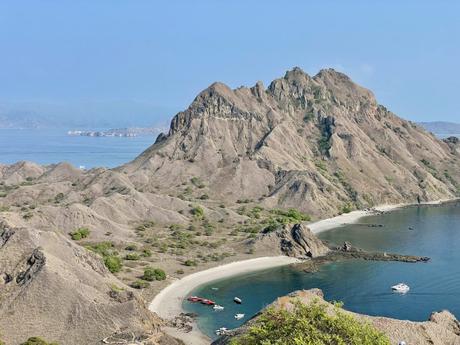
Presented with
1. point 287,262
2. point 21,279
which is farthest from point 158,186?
point 21,279

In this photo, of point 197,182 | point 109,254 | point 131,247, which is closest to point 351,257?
point 131,247

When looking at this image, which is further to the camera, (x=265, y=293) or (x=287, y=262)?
(x=287, y=262)

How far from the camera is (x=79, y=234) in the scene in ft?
407

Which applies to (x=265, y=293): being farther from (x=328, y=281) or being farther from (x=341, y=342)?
(x=341, y=342)

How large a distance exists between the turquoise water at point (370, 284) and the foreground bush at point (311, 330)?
117 feet

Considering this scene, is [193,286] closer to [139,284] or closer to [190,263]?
[139,284]

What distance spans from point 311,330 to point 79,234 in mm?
91740

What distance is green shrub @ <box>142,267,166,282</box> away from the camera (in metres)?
101

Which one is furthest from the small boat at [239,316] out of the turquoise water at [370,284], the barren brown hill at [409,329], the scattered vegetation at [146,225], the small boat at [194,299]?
the scattered vegetation at [146,225]

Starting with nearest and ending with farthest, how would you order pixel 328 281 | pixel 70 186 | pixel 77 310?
pixel 77 310 → pixel 328 281 → pixel 70 186

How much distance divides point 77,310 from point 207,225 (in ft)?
267

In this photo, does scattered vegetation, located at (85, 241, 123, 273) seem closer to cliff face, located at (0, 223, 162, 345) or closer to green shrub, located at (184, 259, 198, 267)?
green shrub, located at (184, 259, 198, 267)

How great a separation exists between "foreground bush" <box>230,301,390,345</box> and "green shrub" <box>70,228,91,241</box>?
85.7m

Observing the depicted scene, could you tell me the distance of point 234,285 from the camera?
102500 mm
